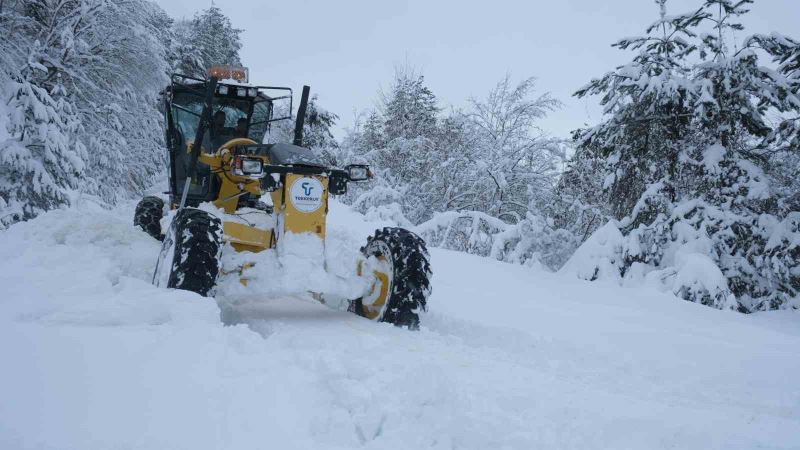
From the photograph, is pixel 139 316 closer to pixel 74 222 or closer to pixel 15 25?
pixel 74 222

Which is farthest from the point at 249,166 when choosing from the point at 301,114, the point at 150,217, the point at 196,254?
the point at 150,217

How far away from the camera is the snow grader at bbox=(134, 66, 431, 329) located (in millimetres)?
4730

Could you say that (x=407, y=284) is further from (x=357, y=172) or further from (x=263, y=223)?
(x=263, y=223)

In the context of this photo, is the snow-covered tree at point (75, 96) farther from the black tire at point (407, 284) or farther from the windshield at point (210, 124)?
the black tire at point (407, 284)

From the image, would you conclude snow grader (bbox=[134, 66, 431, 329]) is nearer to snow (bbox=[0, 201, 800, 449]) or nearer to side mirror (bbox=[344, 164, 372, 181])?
side mirror (bbox=[344, 164, 372, 181])

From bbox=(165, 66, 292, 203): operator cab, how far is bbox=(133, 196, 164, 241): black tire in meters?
1.05

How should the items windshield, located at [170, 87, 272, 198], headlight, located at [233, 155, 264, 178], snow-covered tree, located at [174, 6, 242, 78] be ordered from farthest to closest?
snow-covered tree, located at [174, 6, 242, 78], windshield, located at [170, 87, 272, 198], headlight, located at [233, 155, 264, 178]

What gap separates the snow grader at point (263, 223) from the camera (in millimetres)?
4730

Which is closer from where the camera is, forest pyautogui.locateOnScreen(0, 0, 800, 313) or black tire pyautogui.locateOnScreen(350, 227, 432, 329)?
black tire pyautogui.locateOnScreen(350, 227, 432, 329)

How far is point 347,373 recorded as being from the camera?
10.7 ft

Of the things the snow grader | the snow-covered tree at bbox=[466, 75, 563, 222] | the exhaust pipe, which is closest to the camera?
the snow grader

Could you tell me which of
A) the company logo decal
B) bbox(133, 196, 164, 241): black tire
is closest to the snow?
the company logo decal

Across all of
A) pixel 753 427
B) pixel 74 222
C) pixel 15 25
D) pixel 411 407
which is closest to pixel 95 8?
pixel 15 25

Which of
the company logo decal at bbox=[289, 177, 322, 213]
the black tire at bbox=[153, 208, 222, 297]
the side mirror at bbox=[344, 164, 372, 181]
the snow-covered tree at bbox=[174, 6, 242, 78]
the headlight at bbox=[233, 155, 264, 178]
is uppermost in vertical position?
the snow-covered tree at bbox=[174, 6, 242, 78]
